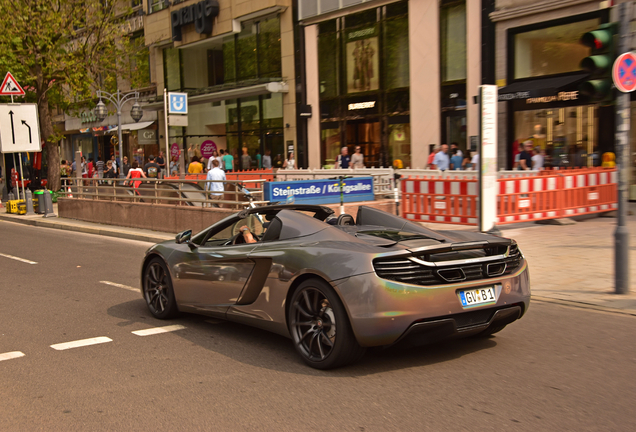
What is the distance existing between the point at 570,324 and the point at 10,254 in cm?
1078

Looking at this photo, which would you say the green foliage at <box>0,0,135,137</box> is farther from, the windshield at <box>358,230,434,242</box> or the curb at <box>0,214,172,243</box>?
the windshield at <box>358,230,434,242</box>

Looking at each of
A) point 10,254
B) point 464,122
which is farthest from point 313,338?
point 464,122

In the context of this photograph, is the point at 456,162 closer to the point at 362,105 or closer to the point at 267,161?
the point at 362,105

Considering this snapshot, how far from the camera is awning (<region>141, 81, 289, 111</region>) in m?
29.8

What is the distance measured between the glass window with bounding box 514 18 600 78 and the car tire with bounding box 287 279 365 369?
55.4 feet

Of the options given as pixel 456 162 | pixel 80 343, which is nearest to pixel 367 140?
pixel 456 162

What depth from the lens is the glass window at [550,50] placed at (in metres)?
19.3

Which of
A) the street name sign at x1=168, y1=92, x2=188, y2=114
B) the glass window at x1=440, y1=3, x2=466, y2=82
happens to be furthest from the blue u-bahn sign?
the glass window at x1=440, y1=3, x2=466, y2=82

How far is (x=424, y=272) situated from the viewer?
4.64 m

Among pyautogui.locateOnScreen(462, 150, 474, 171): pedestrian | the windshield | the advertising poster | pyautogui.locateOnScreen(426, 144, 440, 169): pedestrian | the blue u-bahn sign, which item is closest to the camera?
the windshield

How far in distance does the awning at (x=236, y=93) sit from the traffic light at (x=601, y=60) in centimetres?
2304

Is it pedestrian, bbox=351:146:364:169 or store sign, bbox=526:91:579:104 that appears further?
pedestrian, bbox=351:146:364:169

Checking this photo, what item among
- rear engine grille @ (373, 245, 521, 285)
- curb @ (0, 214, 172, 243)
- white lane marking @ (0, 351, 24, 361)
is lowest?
curb @ (0, 214, 172, 243)

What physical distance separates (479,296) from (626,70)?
3.99 m
